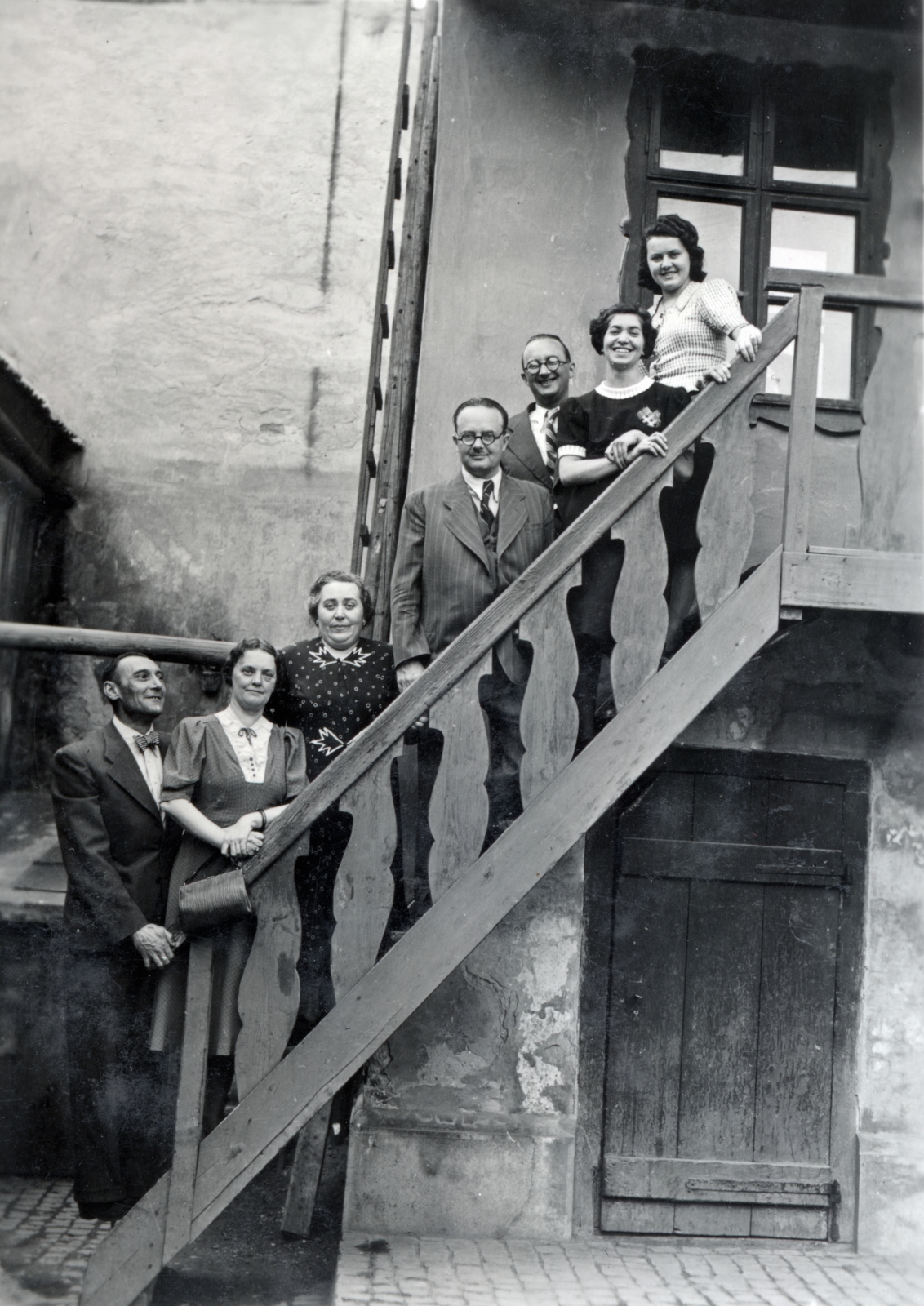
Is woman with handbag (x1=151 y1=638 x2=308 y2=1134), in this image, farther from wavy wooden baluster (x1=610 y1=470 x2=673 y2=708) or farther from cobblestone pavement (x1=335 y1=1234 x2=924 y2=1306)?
wavy wooden baluster (x1=610 y1=470 x2=673 y2=708)

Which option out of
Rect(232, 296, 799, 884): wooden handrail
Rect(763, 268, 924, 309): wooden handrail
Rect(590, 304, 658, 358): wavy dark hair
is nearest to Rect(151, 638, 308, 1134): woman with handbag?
Rect(232, 296, 799, 884): wooden handrail

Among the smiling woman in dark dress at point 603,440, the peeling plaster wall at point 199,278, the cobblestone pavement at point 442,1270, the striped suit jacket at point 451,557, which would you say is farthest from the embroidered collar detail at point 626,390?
the peeling plaster wall at point 199,278

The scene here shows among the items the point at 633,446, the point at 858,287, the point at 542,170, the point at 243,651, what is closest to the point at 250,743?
the point at 243,651

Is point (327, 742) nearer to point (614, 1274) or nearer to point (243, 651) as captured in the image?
point (243, 651)

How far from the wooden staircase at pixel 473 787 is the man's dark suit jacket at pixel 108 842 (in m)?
0.60

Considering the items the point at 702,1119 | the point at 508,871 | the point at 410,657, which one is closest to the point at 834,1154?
the point at 702,1119

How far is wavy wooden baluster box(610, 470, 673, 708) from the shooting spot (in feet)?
15.0

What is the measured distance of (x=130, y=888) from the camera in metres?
4.96

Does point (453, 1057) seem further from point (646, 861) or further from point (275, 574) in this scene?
point (275, 574)

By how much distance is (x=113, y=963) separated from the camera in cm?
486

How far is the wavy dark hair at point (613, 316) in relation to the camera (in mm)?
4832

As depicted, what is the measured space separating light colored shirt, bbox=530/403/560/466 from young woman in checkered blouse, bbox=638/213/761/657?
44 centimetres

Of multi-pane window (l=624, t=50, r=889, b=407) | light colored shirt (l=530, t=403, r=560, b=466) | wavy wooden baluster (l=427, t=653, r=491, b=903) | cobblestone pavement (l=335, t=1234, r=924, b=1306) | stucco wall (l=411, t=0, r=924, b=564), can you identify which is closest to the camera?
wavy wooden baluster (l=427, t=653, r=491, b=903)

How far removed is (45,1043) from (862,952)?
380 centimetres
